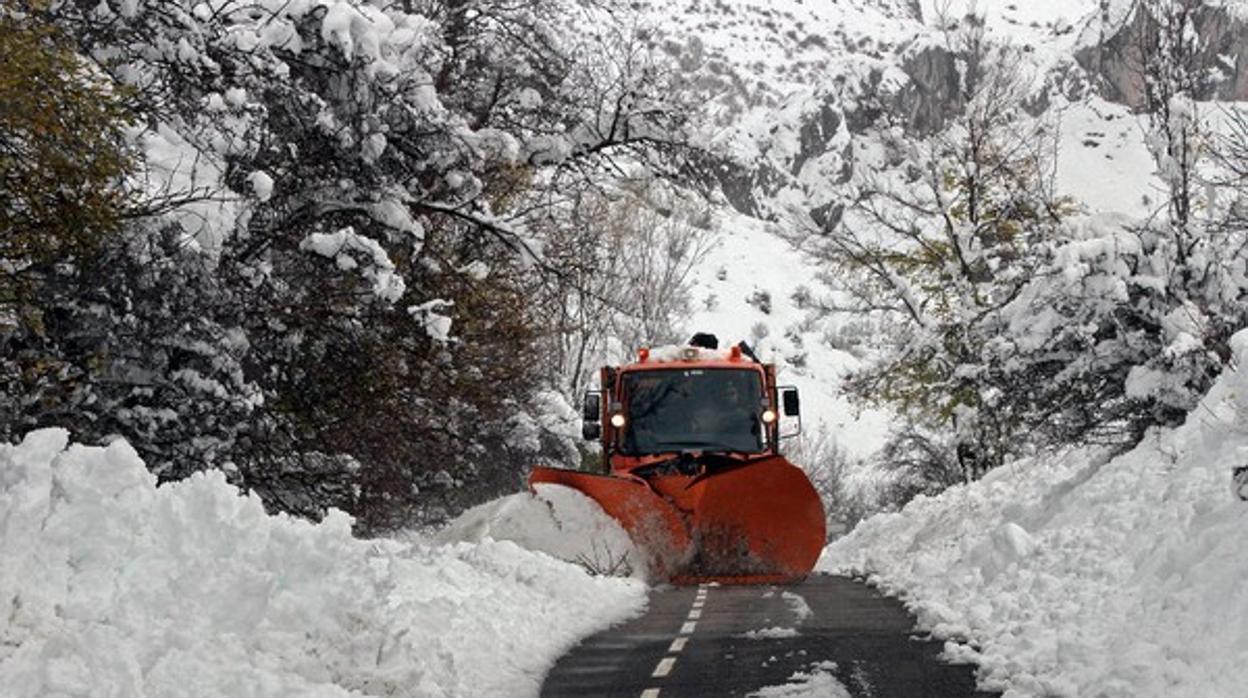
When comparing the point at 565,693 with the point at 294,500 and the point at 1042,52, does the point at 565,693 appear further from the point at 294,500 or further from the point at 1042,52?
the point at 1042,52

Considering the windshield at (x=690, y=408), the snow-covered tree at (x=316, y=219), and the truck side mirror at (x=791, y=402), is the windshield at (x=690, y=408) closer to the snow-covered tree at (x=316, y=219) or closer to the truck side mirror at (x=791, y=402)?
the truck side mirror at (x=791, y=402)

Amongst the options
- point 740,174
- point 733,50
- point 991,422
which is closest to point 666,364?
point 740,174

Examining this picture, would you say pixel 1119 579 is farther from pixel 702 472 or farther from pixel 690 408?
pixel 690 408

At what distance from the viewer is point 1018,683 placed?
32.6ft

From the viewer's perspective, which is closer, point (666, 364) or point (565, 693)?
point (565, 693)

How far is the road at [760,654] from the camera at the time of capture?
1047cm

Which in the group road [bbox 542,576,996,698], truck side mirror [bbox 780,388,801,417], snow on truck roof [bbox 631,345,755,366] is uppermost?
snow on truck roof [bbox 631,345,755,366]

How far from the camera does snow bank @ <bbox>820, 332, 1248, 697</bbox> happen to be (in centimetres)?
874

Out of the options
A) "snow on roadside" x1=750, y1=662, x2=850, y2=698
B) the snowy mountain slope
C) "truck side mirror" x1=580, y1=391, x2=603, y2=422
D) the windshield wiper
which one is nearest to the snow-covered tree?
"truck side mirror" x1=580, y1=391, x2=603, y2=422

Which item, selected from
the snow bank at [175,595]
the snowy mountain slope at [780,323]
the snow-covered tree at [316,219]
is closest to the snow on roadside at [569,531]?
the snow-covered tree at [316,219]

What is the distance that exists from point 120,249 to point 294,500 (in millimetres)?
4813

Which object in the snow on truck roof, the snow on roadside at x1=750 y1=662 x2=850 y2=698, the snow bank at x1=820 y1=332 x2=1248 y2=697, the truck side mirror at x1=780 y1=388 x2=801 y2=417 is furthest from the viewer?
the snow on truck roof

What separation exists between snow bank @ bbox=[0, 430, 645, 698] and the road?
156 centimetres

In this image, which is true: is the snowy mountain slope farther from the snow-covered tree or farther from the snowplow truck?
the snow-covered tree
